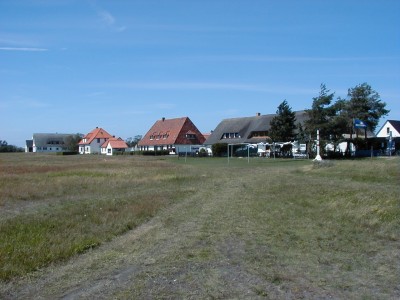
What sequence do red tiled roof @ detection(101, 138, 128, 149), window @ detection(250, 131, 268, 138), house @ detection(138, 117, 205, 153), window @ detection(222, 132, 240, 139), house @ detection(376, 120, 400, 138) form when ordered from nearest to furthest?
window @ detection(250, 131, 268, 138) < house @ detection(376, 120, 400, 138) < window @ detection(222, 132, 240, 139) < house @ detection(138, 117, 205, 153) < red tiled roof @ detection(101, 138, 128, 149)

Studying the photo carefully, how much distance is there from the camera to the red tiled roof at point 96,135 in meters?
141

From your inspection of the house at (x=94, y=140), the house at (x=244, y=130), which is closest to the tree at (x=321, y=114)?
the house at (x=244, y=130)

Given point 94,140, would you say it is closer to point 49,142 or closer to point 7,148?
point 49,142

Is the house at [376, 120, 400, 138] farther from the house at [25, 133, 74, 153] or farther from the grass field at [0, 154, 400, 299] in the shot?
the house at [25, 133, 74, 153]

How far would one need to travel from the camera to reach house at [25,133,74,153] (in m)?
159

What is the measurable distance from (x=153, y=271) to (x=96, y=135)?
13800cm

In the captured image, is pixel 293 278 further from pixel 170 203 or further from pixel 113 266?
pixel 170 203

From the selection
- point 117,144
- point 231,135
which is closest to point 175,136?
point 231,135

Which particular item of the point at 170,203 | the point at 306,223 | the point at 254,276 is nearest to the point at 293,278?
the point at 254,276

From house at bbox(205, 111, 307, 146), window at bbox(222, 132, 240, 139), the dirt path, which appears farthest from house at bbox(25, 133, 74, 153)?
the dirt path

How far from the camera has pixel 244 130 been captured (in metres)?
83.9

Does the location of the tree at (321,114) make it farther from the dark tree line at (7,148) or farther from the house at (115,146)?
the dark tree line at (7,148)

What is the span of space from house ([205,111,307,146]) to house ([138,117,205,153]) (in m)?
7.77

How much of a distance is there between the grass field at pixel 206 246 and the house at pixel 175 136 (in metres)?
80.1
